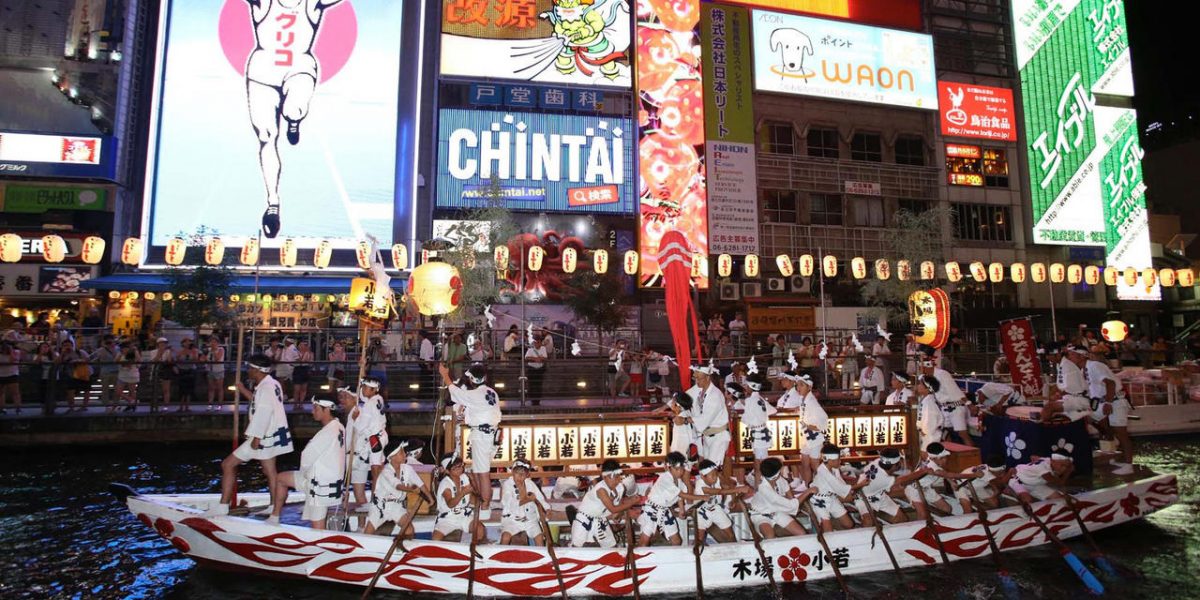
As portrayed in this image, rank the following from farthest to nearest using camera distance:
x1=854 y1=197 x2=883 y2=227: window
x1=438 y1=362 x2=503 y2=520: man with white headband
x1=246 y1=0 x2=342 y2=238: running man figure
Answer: x1=854 y1=197 x2=883 y2=227: window, x1=246 y1=0 x2=342 y2=238: running man figure, x1=438 y1=362 x2=503 y2=520: man with white headband

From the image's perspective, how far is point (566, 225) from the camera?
32.5 metres

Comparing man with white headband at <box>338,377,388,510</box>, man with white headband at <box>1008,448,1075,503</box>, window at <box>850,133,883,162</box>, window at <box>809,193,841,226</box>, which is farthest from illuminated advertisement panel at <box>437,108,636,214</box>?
man with white headband at <box>1008,448,1075,503</box>

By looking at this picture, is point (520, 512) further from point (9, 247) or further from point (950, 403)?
point (9, 247)

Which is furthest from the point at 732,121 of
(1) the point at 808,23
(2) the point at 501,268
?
(2) the point at 501,268

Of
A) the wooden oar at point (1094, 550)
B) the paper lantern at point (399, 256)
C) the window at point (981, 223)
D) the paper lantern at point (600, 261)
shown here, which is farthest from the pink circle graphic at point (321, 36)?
the window at point (981, 223)

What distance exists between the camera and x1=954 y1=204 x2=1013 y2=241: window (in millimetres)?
36844

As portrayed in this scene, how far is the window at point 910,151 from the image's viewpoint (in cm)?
3691

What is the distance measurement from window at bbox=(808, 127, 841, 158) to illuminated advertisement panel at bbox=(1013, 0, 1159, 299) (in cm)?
1243

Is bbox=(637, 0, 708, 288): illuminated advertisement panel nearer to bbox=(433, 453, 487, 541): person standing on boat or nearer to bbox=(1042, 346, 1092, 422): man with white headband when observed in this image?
bbox=(1042, 346, 1092, 422): man with white headband

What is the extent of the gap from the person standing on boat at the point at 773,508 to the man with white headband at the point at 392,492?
15.6 ft

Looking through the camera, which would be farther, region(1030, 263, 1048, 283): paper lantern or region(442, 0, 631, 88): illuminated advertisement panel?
region(1030, 263, 1048, 283): paper lantern

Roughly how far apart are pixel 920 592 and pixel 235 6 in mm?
35388

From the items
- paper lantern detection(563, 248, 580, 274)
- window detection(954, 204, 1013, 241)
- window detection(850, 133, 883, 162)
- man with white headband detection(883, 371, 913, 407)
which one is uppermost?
window detection(850, 133, 883, 162)

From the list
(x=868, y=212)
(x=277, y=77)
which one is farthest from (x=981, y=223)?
(x=277, y=77)
